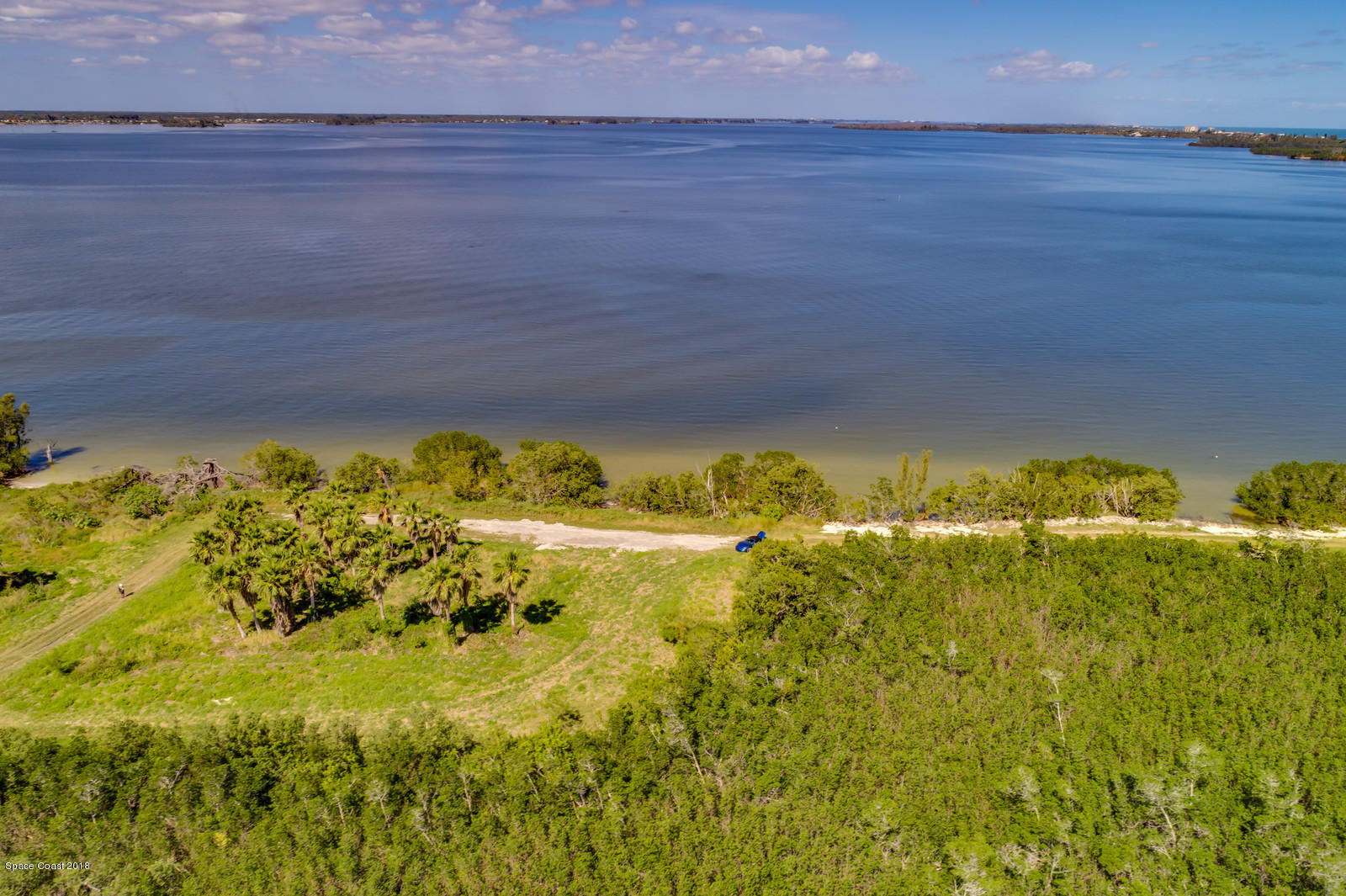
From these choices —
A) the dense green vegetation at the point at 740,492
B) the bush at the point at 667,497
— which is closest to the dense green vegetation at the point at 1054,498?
the dense green vegetation at the point at 740,492

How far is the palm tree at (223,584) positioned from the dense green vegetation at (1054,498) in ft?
127

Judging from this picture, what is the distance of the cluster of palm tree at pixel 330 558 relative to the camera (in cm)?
3525

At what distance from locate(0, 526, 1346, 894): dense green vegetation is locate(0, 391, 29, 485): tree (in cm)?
3806

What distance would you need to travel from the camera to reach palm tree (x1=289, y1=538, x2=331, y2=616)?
36.6 meters

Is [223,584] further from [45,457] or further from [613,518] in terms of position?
[45,457]

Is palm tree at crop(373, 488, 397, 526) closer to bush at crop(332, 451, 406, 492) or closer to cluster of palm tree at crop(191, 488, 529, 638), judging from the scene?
cluster of palm tree at crop(191, 488, 529, 638)

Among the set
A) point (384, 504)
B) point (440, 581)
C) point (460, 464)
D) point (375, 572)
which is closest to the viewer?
point (440, 581)

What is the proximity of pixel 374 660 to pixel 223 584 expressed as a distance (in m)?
7.77

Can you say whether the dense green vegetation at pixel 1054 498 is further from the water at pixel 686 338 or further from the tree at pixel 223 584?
the tree at pixel 223 584

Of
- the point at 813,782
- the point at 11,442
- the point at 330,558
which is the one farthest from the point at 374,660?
the point at 11,442

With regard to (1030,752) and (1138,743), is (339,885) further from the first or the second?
(1138,743)

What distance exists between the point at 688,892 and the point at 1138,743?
16358 millimetres

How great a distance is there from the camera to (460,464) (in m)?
52.4

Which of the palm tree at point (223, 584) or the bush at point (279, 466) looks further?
the bush at point (279, 466)
